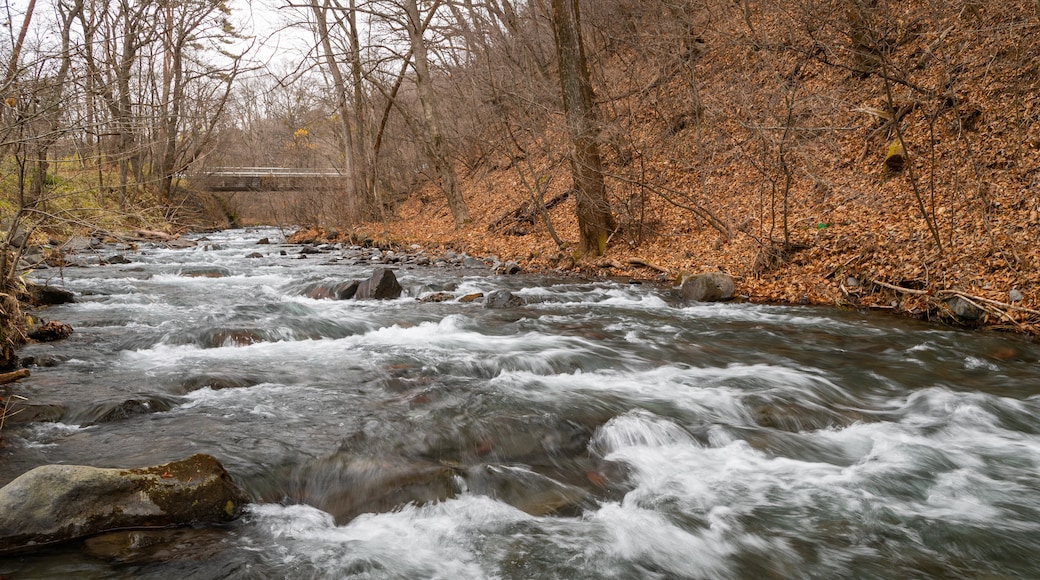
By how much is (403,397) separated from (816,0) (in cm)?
1303

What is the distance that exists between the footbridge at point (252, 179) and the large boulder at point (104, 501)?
26.6 metres

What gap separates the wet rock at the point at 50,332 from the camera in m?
6.78

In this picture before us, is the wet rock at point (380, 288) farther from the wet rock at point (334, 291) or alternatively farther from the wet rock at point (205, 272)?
the wet rock at point (205, 272)

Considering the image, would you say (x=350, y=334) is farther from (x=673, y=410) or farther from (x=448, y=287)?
(x=673, y=410)

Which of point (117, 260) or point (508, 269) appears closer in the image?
point (508, 269)

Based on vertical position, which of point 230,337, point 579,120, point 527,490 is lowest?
point 527,490

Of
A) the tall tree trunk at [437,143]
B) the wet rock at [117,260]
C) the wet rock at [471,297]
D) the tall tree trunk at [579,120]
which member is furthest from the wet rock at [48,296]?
the tall tree trunk at [437,143]

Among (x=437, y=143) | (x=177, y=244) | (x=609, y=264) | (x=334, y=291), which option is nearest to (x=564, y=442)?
(x=334, y=291)

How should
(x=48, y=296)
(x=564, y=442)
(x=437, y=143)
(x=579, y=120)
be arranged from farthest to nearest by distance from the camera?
(x=437, y=143) → (x=579, y=120) → (x=48, y=296) → (x=564, y=442)

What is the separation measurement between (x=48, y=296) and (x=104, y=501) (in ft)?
24.2

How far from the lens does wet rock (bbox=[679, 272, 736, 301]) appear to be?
9711 mm

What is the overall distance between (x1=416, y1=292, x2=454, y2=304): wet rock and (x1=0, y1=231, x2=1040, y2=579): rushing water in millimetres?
1908

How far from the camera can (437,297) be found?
1045cm

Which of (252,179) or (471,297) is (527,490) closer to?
(471,297)
